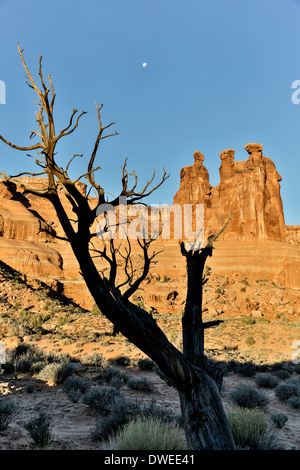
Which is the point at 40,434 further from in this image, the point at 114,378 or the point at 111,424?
the point at 114,378

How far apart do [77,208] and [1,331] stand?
23.3 metres

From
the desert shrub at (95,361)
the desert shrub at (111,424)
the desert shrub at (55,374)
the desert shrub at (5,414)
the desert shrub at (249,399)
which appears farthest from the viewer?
the desert shrub at (95,361)

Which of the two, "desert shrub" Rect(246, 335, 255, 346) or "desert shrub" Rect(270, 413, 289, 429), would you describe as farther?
"desert shrub" Rect(246, 335, 255, 346)

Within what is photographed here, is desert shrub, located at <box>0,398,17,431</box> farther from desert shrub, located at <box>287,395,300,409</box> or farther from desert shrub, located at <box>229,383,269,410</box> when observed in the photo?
desert shrub, located at <box>287,395,300,409</box>

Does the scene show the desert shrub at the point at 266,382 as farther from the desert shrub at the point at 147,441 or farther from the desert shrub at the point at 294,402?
the desert shrub at the point at 147,441

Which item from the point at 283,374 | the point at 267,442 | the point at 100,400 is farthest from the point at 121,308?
the point at 283,374

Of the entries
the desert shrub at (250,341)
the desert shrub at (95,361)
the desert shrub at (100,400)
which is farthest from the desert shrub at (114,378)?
the desert shrub at (250,341)

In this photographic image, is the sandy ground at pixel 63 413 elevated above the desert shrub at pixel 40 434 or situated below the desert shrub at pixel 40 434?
below

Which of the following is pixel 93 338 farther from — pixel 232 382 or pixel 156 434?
pixel 156 434

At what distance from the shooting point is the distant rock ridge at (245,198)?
81.9 metres

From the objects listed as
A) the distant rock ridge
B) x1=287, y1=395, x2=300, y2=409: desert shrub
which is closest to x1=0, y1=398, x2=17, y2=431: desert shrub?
x1=287, y1=395, x2=300, y2=409: desert shrub

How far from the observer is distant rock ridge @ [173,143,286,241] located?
8188 centimetres
